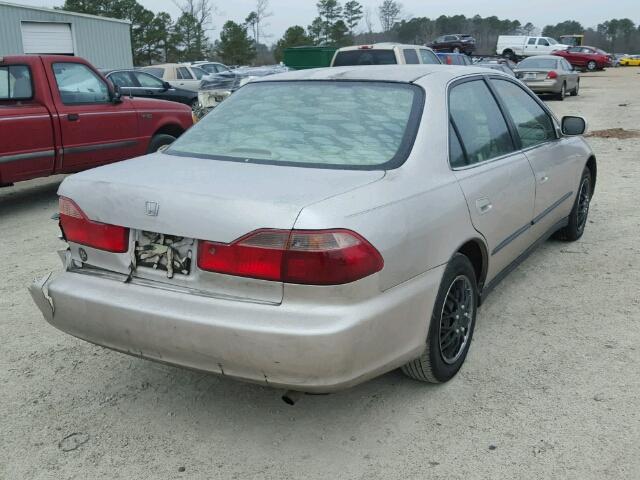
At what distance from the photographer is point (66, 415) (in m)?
3.04

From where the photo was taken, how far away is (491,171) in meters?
3.55

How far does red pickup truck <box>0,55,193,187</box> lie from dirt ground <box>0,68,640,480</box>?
3.08 metres

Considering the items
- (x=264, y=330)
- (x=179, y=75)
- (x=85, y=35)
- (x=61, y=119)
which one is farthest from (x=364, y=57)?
(x=85, y=35)

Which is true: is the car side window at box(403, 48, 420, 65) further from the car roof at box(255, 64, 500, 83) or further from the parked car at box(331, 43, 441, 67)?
the car roof at box(255, 64, 500, 83)

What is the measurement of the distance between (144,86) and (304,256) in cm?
1444

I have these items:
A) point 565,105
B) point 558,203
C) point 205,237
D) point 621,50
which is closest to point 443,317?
point 205,237

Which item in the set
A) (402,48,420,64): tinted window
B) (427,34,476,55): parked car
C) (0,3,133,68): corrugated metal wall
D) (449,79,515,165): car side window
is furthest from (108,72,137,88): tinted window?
(427,34,476,55): parked car

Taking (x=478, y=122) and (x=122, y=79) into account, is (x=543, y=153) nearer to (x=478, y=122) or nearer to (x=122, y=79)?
(x=478, y=122)

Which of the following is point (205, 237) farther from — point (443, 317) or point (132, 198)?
point (443, 317)

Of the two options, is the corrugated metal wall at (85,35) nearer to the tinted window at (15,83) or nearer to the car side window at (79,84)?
the car side window at (79,84)

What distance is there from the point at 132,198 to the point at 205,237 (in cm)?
41

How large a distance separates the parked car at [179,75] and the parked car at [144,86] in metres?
4.27

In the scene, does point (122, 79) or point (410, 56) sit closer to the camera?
point (410, 56)

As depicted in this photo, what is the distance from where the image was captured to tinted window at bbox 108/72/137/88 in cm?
1531
